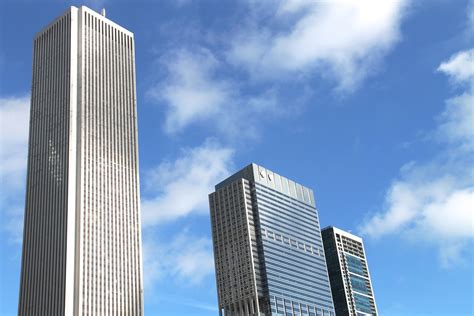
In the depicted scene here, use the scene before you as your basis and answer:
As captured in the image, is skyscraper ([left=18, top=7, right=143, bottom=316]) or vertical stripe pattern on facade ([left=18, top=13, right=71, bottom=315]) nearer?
skyscraper ([left=18, top=7, right=143, bottom=316])

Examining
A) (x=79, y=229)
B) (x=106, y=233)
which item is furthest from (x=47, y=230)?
(x=106, y=233)

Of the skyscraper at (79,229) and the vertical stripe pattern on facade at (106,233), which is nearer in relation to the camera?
the skyscraper at (79,229)

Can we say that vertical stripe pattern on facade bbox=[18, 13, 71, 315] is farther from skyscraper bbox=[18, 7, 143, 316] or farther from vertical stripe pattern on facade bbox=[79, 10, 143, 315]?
vertical stripe pattern on facade bbox=[79, 10, 143, 315]

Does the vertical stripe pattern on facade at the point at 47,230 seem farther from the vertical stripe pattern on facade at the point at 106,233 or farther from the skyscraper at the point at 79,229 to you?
the vertical stripe pattern on facade at the point at 106,233

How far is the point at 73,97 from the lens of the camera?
199375 mm

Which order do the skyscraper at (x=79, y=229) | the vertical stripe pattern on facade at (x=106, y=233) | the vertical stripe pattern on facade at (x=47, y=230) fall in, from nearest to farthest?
the skyscraper at (x=79, y=229)
the vertical stripe pattern on facade at (x=47, y=230)
the vertical stripe pattern on facade at (x=106, y=233)

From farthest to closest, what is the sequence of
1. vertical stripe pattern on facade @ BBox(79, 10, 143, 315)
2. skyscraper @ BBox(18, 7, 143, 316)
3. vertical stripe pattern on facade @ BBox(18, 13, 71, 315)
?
vertical stripe pattern on facade @ BBox(79, 10, 143, 315)
vertical stripe pattern on facade @ BBox(18, 13, 71, 315)
skyscraper @ BBox(18, 7, 143, 316)

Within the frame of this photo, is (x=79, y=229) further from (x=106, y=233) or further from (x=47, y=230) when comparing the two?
(x=47, y=230)

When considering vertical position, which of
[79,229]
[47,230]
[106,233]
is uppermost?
→ [47,230]

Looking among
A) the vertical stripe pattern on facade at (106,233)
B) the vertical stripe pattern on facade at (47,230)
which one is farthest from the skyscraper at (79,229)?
the vertical stripe pattern on facade at (47,230)

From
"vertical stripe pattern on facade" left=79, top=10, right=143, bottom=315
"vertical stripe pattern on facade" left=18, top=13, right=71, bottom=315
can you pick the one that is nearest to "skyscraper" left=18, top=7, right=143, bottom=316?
"vertical stripe pattern on facade" left=79, top=10, right=143, bottom=315

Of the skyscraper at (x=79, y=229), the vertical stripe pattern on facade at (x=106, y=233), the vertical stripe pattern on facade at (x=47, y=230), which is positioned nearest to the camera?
the skyscraper at (x=79, y=229)

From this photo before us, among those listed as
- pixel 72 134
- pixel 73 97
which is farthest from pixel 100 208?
pixel 73 97

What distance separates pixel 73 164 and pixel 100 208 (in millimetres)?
15278
